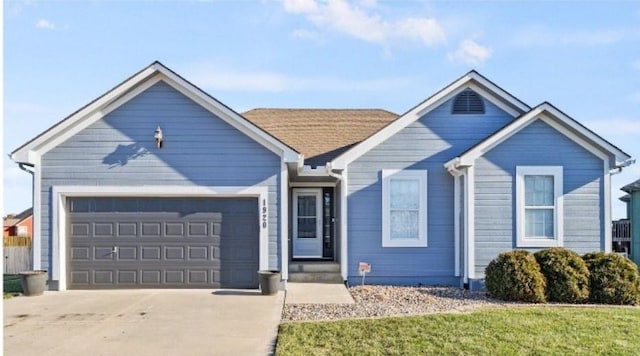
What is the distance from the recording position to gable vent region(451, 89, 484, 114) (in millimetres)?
13906

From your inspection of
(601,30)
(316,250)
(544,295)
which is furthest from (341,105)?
(544,295)

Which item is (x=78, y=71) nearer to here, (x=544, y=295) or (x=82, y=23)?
(x=82, y=23)

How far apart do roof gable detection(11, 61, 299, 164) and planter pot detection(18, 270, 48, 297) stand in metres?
2.47

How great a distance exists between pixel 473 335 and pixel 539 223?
6.01 meters

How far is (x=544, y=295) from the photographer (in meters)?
10.9

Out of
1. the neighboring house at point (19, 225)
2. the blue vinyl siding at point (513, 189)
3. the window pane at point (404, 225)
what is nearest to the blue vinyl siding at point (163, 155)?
the window pane at point (404, 225)

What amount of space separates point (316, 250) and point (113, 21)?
27.3 feet

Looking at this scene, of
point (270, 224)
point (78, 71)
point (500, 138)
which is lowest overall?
point (270, 224)

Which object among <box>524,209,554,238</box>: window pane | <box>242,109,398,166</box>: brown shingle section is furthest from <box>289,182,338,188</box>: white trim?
<box>524,209,554,238</box>: window pane

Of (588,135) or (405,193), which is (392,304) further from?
(588,135)

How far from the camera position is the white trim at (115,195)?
41.5ft

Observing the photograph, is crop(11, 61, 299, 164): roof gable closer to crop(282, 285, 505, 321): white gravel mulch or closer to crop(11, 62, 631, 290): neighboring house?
crop(11, 62, 631, 290): neighboring house

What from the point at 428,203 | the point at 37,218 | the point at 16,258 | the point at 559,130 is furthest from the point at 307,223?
the point at 16,258

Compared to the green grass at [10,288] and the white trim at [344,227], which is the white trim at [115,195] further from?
the white trim at [344,227]
